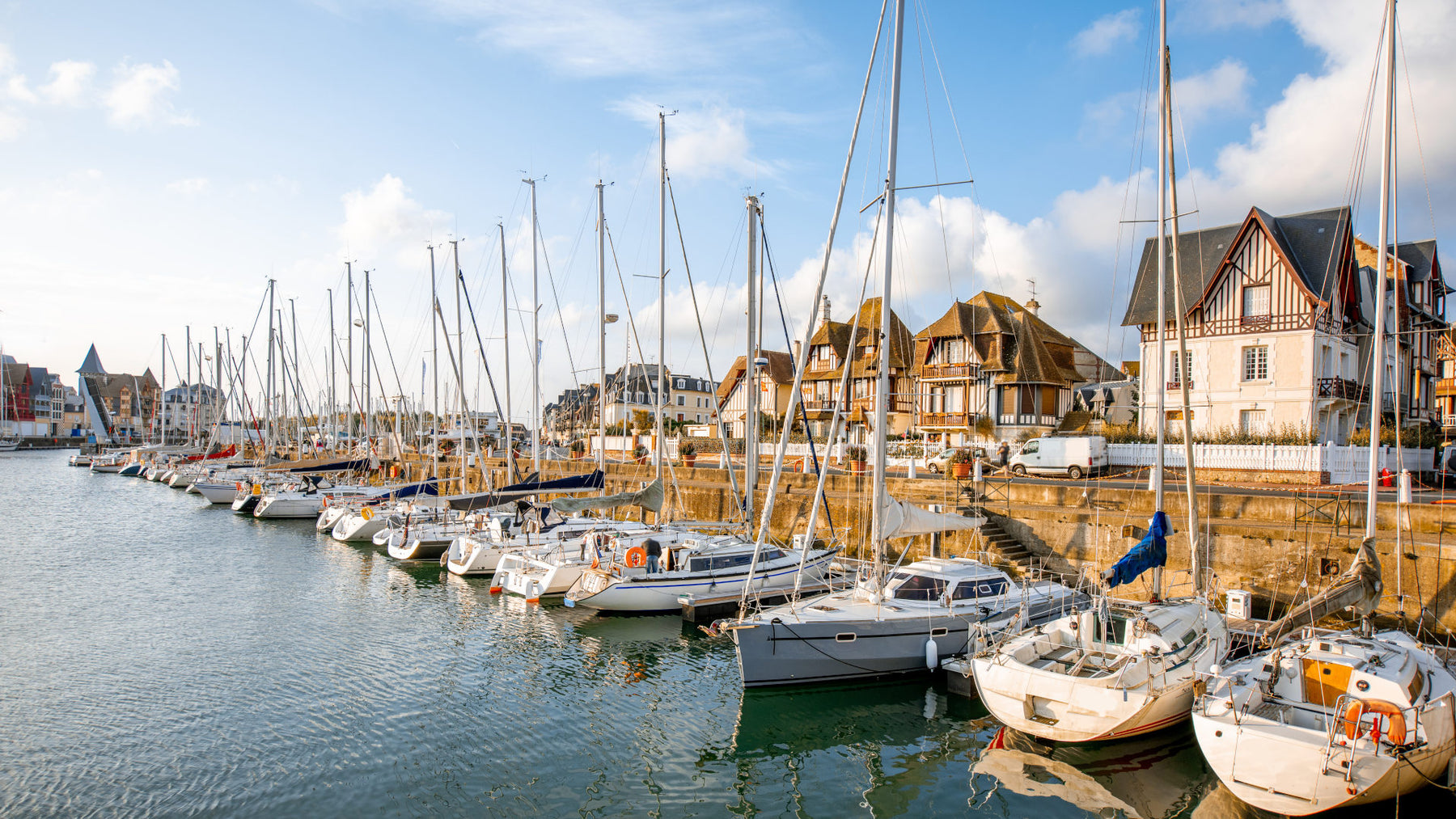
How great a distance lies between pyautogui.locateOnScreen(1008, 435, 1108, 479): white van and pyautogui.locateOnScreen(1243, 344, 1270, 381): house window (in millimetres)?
9085

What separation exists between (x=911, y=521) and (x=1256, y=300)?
25944 millimetres

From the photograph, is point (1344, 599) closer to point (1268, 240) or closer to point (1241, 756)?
point (1241, 756)

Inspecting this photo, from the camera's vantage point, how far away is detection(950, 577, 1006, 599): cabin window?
665 inches

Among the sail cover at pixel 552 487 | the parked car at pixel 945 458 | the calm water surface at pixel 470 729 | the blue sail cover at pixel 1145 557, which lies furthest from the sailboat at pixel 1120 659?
the sail cover at pixel 552 487

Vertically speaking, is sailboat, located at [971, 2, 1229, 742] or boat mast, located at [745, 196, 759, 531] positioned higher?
boat mast, located at [745, 196, 759, 531]

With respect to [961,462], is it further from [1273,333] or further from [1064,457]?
[1273,333]

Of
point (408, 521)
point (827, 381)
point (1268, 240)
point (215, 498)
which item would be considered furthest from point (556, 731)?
point (215, 498)

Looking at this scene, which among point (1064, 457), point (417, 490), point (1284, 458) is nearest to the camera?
point (1284, 458)

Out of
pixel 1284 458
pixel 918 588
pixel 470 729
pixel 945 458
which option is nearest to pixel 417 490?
pixel 945 458

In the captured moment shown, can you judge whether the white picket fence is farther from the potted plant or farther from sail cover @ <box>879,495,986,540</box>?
sail cover @ <box>879,495,986,540</box>

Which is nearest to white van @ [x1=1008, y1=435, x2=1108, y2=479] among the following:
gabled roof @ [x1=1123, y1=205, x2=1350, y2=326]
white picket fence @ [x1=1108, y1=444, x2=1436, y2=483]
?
white picket fence @ [x1=1108, y1=444, x2=1436, y2=483]

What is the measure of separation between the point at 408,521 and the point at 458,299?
12007 millimetres

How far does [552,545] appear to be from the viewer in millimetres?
27031

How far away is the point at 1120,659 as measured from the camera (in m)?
12.4
